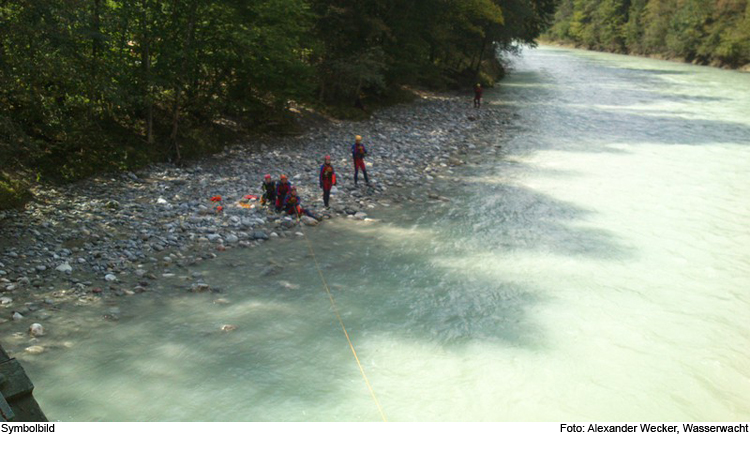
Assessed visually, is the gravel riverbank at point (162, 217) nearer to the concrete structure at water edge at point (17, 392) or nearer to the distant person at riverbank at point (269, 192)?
the distant person at riverbank at point (269, 192)

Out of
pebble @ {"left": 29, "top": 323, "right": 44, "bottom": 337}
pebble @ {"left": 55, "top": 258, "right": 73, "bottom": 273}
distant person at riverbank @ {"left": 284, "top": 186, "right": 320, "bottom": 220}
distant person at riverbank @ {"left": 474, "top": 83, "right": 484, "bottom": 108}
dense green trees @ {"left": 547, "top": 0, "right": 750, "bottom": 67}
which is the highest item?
dense green trees @ {"left": 547, "top": 0, "right": 750, "bottom": 67}

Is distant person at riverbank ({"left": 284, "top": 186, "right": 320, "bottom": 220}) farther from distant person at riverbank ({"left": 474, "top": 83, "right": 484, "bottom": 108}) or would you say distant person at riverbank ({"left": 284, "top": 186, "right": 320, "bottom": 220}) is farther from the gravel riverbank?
distant person at riverbank ({"left": 474, "top": 83, "right": 484, "bottom": 108})

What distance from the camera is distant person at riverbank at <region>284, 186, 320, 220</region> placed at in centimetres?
1349

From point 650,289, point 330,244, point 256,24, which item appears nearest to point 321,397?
point 330,244

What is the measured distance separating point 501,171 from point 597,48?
9190 centimetres

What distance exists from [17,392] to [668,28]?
8565cm

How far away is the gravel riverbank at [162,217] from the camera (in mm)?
9438

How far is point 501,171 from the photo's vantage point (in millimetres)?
19297

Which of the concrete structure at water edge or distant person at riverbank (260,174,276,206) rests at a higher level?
the concrete structure at water edge

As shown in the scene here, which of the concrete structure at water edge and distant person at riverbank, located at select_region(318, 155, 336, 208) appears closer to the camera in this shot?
the concrete structure at water edge

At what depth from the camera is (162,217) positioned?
12.8 meters

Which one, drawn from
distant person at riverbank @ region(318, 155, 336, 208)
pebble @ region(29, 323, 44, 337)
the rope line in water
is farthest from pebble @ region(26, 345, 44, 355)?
distant person at riverbank @ region(318, 155, 336, 208)

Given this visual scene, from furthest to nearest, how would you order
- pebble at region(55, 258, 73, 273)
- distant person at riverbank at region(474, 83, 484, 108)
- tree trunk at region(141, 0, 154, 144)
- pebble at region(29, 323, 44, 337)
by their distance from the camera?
distant person at riverbank at region(474, 83, 484, 108) < tree trunk at region(141, 0, 154, 144) < pebble at region(55, 258, 73, 273) < pebble at region(29, 323, 44, 337)

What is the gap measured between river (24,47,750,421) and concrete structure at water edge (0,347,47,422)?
1.70m
